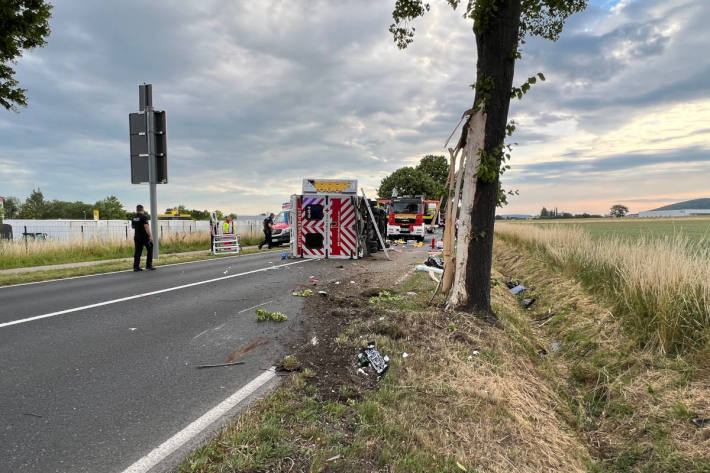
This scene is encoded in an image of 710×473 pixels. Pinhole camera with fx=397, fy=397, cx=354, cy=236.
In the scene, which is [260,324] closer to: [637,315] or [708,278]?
[637,315]

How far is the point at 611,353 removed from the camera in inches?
201

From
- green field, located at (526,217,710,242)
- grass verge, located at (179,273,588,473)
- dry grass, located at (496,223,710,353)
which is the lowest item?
grass verge, located at (179,273,588,473)

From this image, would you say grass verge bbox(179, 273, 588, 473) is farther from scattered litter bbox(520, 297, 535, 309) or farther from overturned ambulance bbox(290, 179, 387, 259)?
overturned ambulance bbox(290, 179, 387, 259)

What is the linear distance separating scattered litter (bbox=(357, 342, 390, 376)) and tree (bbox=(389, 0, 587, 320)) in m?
2.15

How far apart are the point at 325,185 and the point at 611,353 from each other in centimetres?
1123

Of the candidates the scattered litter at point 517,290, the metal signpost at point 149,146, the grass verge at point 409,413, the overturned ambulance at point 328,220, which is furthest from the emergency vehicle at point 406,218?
the grass verge at point 409,413

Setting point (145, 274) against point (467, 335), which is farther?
point (145, 274)

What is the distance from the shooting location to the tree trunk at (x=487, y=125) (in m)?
5.53

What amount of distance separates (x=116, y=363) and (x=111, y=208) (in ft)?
348

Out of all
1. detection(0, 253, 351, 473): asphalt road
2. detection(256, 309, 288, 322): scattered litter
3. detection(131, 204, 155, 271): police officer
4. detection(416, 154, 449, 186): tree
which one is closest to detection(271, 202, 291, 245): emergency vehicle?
detection(131, 204, 155, 271): police officer

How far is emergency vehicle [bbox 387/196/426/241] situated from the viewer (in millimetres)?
26594

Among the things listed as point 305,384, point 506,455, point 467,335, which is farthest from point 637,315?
point 305,384

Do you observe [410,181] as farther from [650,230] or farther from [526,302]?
[526,302]

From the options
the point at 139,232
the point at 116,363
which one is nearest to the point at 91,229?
the point at 139,232
